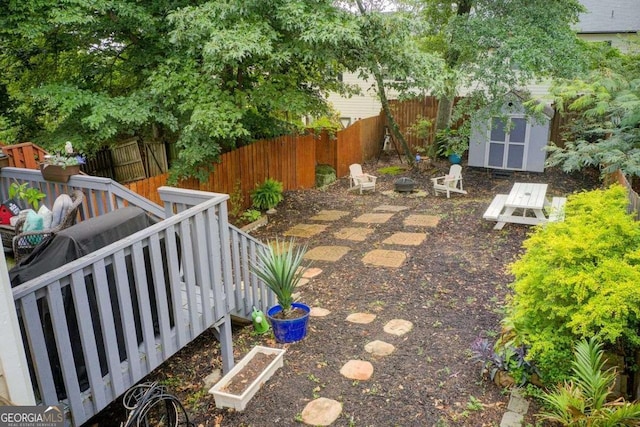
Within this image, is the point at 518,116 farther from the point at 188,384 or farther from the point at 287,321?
the point at 188,384

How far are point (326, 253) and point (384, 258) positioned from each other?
94 centimetres

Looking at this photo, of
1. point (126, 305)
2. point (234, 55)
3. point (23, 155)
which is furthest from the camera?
point (234, 55)

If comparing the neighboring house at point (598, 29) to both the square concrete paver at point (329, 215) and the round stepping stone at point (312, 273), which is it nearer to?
the square concrete paver at point (329, 215)

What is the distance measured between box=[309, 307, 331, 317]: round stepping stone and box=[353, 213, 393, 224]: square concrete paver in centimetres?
384

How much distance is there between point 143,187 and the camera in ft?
24.2

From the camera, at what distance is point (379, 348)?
4.37 meters

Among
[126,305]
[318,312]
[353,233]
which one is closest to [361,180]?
[353,233]

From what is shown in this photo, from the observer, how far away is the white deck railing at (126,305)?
252 centimetres

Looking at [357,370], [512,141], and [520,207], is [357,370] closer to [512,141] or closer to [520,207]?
[520,207]

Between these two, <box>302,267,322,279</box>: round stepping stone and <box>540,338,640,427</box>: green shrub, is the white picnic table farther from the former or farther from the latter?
<box>540,338,640,427</box>: green shrub

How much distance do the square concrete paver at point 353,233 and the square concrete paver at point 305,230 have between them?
397 mm

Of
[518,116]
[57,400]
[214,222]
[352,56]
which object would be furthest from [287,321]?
[518,116]

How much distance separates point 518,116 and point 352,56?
21.2 ft

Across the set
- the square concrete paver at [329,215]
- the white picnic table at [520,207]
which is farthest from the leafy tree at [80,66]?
the white picnic table at [520,207]
